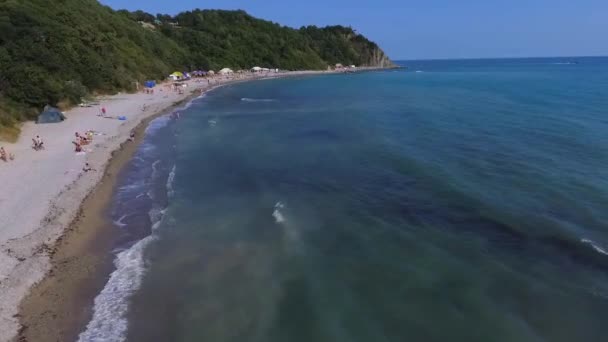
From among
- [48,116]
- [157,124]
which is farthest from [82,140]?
[157,124]

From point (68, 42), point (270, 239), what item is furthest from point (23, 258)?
point (68, 42)

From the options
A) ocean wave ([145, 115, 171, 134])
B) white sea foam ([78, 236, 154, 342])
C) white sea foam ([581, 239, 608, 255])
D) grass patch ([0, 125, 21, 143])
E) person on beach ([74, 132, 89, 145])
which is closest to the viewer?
white sea foam ([78, 236, 154, 342])

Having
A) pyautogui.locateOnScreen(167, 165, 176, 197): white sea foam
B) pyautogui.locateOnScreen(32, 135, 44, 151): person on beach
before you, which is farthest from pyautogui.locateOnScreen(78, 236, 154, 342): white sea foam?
pyautogui.locateOnScreen(32, 135, 44, 151): person on beach

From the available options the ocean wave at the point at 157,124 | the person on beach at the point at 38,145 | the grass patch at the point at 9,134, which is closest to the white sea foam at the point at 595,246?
the person on beach at the point at 38,145

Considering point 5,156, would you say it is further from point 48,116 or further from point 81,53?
point 81,53

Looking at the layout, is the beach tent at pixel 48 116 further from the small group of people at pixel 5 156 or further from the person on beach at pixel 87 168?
the person on beach at pixel 87 168

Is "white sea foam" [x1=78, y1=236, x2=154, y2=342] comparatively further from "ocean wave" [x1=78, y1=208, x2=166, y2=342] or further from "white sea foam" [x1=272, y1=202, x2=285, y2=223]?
"white sea foam" [x1=272, y1=202, x2=285, y2=223]
